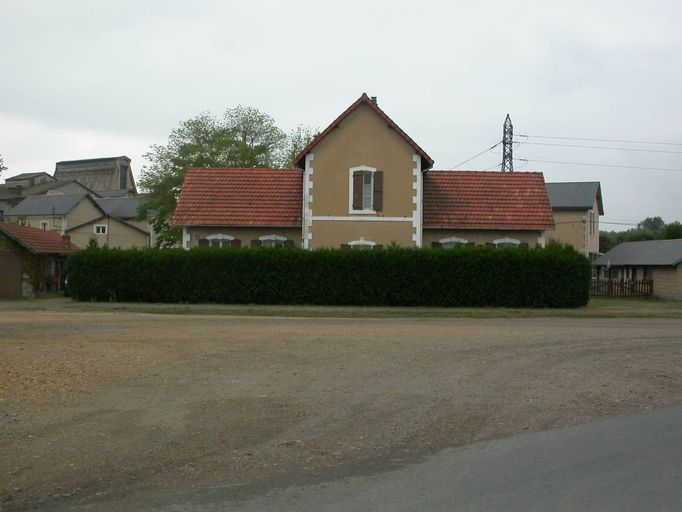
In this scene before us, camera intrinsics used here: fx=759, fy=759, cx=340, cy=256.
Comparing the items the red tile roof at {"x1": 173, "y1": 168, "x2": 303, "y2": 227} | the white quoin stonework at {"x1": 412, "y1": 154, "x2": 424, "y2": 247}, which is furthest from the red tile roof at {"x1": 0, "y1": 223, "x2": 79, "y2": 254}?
the white quoin stonework at {"x1": 412, "y1": 154, "x2": 424, "y2": 247}

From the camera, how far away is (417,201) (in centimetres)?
3453

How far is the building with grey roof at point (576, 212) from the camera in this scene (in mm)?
64062

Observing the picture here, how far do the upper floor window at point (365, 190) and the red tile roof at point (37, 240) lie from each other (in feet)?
56.6

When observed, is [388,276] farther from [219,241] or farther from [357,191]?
[219,241]

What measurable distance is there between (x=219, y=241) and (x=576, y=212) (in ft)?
126

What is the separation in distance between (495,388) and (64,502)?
6.94m

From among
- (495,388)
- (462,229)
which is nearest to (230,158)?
(462,229)

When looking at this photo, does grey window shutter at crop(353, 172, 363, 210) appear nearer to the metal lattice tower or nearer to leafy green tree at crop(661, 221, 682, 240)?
the metal lattice tower

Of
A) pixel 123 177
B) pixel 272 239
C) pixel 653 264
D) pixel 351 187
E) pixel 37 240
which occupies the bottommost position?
pixel 653 264

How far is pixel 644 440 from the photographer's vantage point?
27.9 feet

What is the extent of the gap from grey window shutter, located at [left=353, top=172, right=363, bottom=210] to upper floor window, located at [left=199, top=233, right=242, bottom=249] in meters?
5.83

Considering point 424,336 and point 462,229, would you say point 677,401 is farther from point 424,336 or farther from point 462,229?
point 462,229

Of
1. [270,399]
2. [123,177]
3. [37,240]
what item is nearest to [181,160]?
[37,240]

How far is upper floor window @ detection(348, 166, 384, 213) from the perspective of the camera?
113 ft
